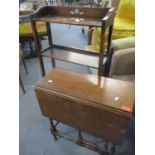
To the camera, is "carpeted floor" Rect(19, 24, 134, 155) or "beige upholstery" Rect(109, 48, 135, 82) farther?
"beige upholstery" Rect(109, 48, 135, 82)

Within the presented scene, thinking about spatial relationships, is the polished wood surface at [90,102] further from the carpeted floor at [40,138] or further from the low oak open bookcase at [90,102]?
the carpeted floor at [40,138]

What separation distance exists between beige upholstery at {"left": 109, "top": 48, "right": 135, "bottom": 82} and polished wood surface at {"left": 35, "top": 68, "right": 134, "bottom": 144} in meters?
0.52

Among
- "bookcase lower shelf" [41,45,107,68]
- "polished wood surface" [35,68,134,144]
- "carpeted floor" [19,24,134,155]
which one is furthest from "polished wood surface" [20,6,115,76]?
"carpeted floor" [19,24,134,155]

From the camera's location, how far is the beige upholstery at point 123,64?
65.2 inches

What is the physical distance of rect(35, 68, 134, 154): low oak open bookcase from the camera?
101 centimetres

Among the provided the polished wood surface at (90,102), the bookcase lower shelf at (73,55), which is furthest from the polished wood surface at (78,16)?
the polished wood surface at (90,102)

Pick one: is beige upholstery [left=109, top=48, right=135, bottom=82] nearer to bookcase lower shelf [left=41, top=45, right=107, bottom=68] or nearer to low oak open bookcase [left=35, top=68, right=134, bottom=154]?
bookcase lower shelf [left=41, top=45, right=107, bottom=68]

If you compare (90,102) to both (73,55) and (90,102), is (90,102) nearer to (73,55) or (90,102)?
(90,102)

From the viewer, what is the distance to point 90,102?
1.05 metres

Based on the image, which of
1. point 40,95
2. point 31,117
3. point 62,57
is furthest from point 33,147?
point 62,57
